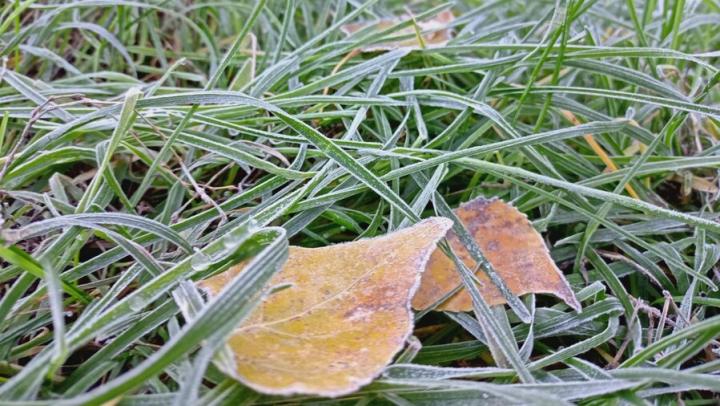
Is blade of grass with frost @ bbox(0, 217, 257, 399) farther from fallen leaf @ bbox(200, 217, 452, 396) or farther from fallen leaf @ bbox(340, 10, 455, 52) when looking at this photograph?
fallen leaf @ bbox(340, 10, 455, 52)

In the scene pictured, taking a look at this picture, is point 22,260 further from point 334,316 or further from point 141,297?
point 334,316

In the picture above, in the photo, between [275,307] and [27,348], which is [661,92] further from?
[27,348]

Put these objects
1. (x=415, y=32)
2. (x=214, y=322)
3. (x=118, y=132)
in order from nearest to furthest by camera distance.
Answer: (x=214, y=322), (x=118, y=132), (x=415, y=32)

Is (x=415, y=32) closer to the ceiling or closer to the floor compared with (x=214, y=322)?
closer to the ceiling

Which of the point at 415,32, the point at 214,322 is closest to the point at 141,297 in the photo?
the point at 214,322

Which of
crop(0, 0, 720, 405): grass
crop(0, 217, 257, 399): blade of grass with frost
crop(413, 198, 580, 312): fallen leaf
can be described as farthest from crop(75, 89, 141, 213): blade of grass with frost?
crop(413, 198, 580, 312): fallen leaf

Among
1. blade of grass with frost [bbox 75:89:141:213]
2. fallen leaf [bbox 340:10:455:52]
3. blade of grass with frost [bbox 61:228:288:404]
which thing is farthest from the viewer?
fallen leaf [bbox 340:10:455:52]
